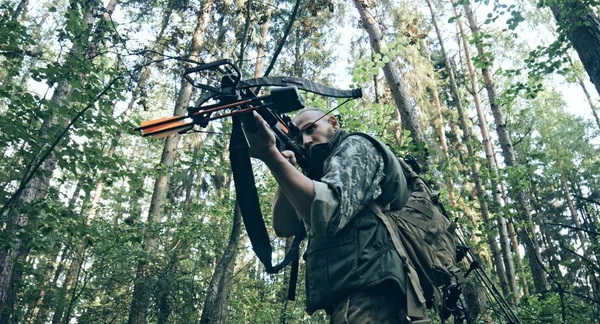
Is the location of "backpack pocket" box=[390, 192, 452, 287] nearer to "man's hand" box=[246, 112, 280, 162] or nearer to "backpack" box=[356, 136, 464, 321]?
"backpack" box=[356, 136, 464, 321]

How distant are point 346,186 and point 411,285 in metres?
0.54

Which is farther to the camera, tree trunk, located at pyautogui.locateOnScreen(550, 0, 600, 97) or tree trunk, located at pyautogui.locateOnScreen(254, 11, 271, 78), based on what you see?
tree trunk, located at pyautogui.locateOnScreen(254, 11, 271, 78)

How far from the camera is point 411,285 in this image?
1816mm

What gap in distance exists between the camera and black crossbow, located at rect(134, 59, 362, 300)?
70.9 inches

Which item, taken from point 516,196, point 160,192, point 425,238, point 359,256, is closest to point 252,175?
point 359,256

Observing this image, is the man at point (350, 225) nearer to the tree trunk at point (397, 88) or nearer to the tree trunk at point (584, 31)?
the tree trunk at point (397, 88)

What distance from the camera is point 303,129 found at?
251cm

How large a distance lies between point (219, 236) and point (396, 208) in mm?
7157

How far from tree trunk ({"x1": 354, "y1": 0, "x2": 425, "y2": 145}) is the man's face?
3.58 metres

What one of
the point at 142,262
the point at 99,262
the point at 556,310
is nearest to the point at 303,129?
the point at 142,262

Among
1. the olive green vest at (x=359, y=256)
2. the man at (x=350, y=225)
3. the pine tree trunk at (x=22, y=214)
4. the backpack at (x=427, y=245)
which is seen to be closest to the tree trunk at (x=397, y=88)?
the backpack at (x=427, y=245)

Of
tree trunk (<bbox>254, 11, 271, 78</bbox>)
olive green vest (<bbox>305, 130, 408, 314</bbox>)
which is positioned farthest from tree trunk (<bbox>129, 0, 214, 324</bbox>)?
olive green vest (<bbox>305, 130, 408, 314</bbox>)

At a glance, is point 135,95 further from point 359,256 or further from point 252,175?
point 359,256

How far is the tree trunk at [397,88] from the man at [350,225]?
4.10m
